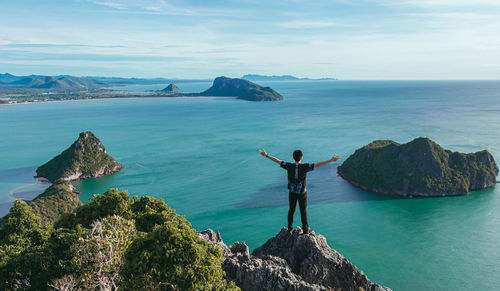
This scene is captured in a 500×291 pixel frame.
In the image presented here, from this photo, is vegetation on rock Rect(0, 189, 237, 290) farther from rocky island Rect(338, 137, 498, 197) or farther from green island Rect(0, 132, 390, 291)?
rocky island Rect(338, 137, 498, 197)

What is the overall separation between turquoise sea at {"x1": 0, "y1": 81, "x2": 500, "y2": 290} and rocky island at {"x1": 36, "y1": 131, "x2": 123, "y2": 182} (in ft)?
9.80

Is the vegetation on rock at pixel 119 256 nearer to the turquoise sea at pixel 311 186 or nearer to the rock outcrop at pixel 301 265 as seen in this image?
the rock outcrop at pixel 301 265

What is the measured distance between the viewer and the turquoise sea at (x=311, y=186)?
46.7 meters

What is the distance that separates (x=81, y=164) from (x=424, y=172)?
7718cm

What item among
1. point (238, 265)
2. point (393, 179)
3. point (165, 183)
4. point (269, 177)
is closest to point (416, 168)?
point (393, 179)

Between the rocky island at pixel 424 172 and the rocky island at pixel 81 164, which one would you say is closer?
the rocky island at pixel 424 172

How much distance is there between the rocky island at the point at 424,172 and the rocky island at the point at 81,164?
59150mm

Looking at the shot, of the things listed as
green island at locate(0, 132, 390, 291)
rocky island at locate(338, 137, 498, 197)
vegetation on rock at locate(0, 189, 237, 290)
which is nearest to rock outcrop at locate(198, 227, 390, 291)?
green island at locate(0, 132, 390, 291)

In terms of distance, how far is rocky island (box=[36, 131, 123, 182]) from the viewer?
7912 cm

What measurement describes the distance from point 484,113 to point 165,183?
15191 centimetres

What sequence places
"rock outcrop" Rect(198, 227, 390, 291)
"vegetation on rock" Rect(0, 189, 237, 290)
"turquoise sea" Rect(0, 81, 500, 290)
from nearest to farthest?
"vegetation on rock" Rect(0, 189, 237, 290) → "rock outcrop" Rect(198, 227, 390, 291) → "turquoise sea" Rect(0, 81, 500, 290)

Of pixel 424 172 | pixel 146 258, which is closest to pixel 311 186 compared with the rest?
pixel 424 172

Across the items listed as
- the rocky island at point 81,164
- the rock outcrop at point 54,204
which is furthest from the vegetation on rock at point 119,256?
the rocky island at point 81,164

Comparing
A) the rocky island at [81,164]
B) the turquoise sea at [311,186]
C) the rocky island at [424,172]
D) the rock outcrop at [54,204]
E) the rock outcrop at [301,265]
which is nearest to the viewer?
the rock outcrop at [301,265]
